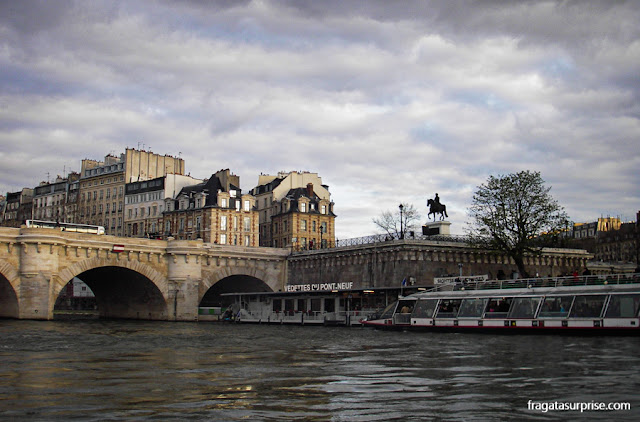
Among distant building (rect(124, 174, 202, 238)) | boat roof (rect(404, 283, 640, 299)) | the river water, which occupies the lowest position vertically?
the river water

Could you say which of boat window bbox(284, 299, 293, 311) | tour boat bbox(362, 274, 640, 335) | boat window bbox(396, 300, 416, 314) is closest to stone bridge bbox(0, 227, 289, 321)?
boat window bbox(284, 299, 293, 311)

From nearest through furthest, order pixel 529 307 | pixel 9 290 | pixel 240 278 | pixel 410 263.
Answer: pixel 529 307
pixel 9 290
pixel 410 263
pixel 240 278

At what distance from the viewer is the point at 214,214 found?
105m

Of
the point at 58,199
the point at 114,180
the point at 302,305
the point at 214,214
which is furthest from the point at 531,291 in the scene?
the point at 58,199

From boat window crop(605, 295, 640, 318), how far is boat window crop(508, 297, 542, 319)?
4.62m

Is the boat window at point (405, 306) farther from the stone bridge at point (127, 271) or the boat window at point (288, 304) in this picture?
the stone bridge at point (127, 271)

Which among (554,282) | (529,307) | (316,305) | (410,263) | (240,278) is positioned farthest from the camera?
(240,278)

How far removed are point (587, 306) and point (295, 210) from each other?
7053cm

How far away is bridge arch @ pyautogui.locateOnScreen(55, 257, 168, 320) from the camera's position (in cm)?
6694

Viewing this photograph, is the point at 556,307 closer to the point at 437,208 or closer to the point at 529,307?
the point at 529,307

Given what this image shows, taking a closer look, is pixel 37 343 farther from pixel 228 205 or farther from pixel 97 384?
pixel 228 205

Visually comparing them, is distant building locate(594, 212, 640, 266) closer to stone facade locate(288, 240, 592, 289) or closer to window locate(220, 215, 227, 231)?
stone facade locate(288, 240, 592, 289)

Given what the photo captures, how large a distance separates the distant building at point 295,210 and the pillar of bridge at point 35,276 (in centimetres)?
4643

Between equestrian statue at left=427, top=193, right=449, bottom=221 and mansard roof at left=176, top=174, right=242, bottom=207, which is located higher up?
mansard roof at left=176, top=174, right=242, bottom=207
